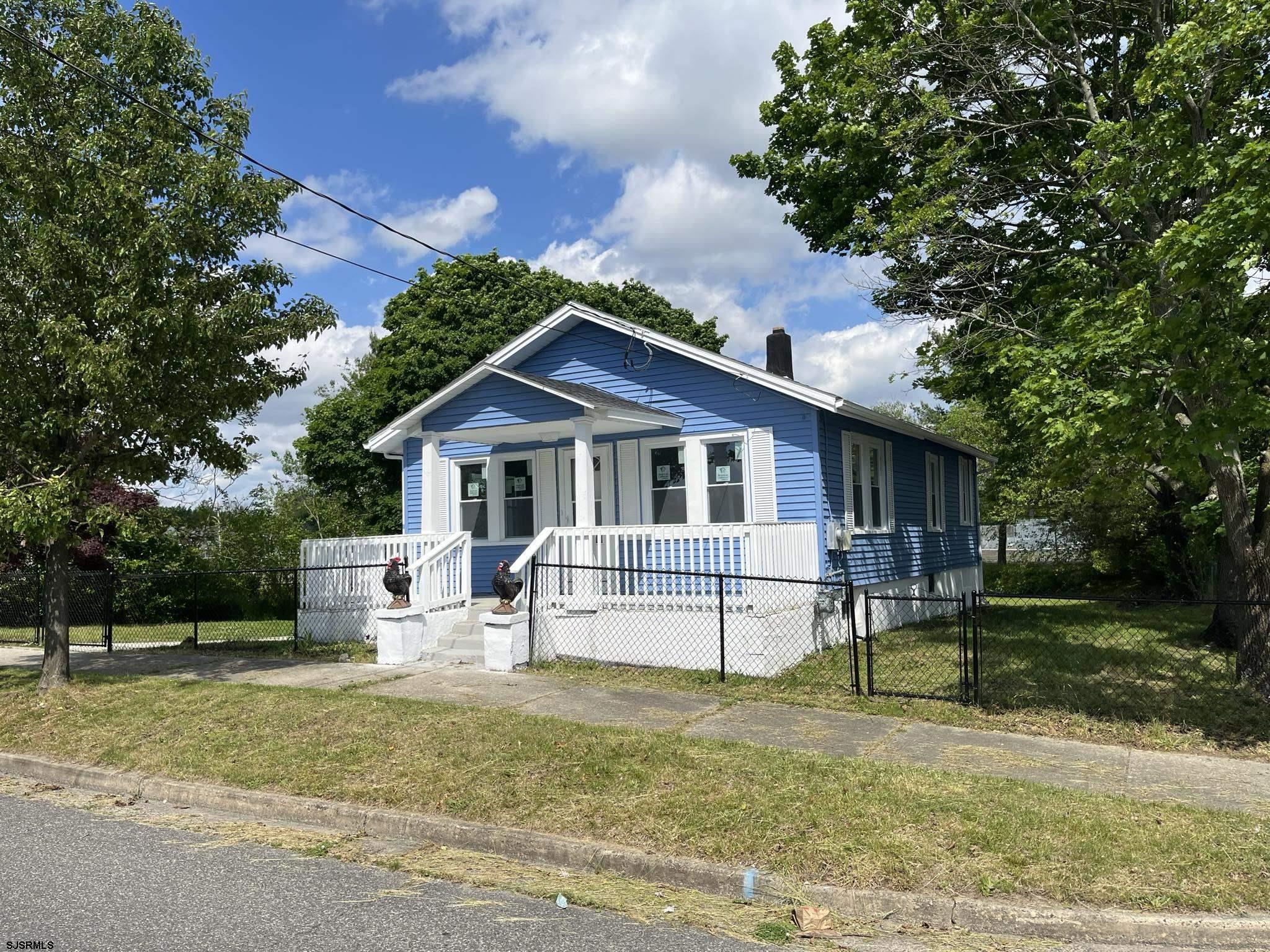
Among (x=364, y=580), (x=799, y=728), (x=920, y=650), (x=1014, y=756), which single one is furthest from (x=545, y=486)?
(x=1014, y=756)

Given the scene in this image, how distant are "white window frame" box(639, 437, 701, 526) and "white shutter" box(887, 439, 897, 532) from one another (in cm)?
435

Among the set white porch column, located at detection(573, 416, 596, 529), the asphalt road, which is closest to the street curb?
the asphalt road

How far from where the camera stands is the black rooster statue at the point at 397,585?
12148 mm

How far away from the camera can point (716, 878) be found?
209 inches

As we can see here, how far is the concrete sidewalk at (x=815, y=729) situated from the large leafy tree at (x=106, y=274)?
2794mm

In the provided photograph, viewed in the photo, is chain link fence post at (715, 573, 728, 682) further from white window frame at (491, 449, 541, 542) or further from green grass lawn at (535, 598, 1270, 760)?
white window frame at (491, 449, 541, 542)

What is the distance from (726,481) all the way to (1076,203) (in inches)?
243

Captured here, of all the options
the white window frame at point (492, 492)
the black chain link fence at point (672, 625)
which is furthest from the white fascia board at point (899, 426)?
the white window frame at point (492, 492)

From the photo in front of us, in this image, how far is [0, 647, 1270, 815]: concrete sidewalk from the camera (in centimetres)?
680

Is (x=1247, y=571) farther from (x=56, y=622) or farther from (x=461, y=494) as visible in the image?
(x=56, y=622)

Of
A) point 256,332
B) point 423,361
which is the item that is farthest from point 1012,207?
point 423,361

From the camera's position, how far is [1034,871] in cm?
507

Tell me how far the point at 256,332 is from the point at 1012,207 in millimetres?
9901

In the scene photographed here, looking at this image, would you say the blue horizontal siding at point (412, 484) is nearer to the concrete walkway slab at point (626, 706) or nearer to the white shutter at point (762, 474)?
the white shutter at point (762, 474)
